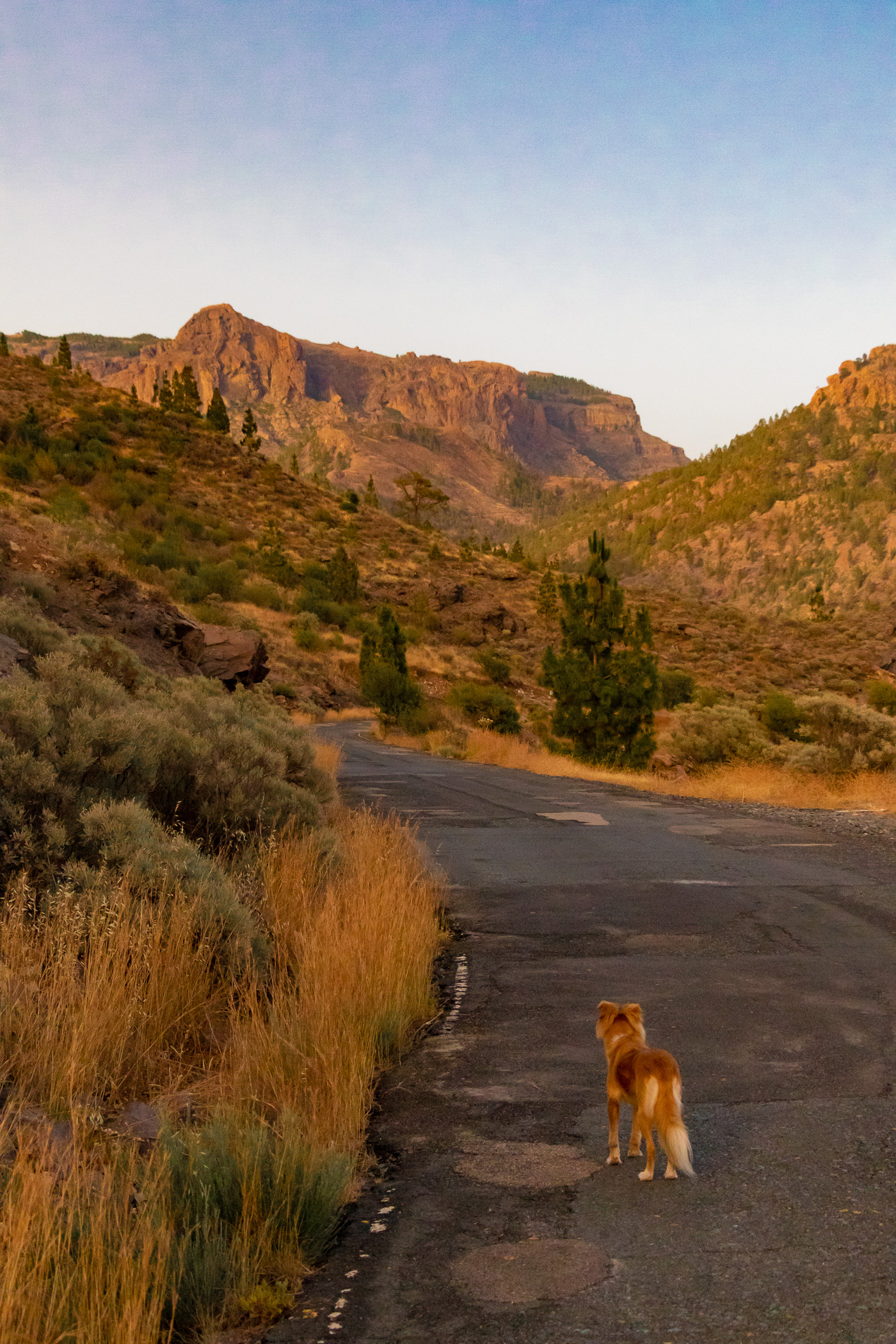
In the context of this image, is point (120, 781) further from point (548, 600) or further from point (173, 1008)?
point (548, 600)

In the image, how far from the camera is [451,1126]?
177 inches

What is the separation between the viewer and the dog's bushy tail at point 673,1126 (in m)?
3.74

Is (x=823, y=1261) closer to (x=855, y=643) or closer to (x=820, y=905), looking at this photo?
(x=820, y=905)

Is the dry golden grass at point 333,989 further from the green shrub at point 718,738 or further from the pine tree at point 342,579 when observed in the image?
the pine tree at point 342,579

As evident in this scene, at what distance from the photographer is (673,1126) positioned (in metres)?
3.75

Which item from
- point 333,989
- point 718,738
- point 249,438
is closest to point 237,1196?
point 333,989

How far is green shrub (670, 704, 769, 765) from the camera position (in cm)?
2747

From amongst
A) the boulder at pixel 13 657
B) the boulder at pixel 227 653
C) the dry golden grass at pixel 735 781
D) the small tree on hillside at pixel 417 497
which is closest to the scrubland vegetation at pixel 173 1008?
the boulder at pixel 13 657

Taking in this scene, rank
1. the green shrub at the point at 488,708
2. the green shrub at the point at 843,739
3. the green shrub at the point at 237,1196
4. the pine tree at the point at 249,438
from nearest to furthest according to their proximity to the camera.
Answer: the green shrub at the point at 237,1196
the green shrub at the point at 843,739
the green shrub at the point at 488,708
the pine tree at the point at 249,438

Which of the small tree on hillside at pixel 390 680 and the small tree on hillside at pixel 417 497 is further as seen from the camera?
the small tree on hillside at pixel 417 497

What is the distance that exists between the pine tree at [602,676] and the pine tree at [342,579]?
4148 centimetres

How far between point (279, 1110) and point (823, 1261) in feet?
7.25

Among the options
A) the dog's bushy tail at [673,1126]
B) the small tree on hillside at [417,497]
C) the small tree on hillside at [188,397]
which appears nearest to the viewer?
the dog's bushy tail at [673,1126]

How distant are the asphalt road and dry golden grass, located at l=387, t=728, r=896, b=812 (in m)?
8.63
